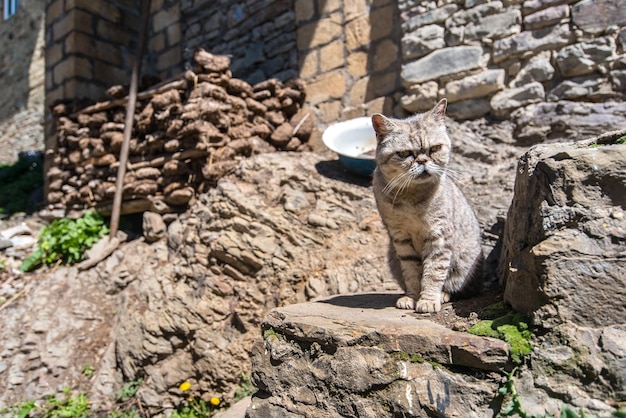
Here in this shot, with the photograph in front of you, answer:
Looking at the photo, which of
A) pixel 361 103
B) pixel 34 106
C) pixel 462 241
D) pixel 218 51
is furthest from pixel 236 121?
pixel 34 106

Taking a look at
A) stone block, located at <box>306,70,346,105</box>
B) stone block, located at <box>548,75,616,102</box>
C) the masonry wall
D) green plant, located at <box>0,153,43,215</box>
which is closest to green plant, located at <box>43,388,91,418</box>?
green plant, located at <box>0,153,43,215</box>

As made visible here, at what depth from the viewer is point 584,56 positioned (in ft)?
13.5

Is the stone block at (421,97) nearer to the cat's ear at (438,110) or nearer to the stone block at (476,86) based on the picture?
the stone block at (476,86)

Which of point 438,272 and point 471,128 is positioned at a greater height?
point 471,128

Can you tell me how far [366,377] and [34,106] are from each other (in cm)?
1350

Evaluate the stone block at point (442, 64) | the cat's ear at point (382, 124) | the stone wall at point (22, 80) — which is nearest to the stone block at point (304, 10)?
the stone block at point (442, 64)

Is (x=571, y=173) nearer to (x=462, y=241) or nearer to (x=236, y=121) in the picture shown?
(x=462, y=241)

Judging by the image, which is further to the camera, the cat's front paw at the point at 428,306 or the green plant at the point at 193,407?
the green plant at the point at 193,407

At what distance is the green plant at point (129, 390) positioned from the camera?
428 centimetres

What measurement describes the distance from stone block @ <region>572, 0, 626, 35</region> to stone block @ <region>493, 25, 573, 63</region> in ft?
0.40

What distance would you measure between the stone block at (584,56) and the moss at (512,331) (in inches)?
124

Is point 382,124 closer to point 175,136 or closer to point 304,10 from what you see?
point 175,136

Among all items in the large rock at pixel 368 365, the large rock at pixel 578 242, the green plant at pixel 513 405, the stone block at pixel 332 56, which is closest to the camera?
the green plant at pixel 513 405

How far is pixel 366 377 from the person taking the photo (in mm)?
2070
